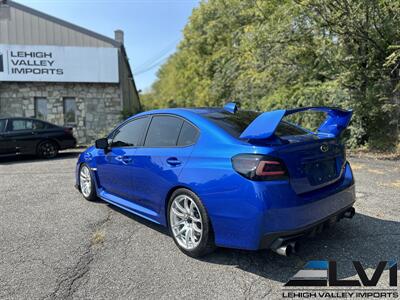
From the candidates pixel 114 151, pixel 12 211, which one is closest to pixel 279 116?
pixel 114 151

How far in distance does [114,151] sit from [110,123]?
1256 centimetres

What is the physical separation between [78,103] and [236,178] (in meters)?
15.0

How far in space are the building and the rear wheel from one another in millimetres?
4913

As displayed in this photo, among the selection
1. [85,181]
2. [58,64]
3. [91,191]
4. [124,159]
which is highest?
[58,64]

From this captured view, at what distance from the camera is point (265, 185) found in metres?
2.91

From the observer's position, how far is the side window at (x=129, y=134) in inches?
175

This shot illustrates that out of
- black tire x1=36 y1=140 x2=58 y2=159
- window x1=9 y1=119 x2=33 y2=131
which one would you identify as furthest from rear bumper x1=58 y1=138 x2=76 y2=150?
window x1=9 y1=119 x2=33 y2=131

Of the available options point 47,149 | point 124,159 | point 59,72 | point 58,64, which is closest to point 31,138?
point 47,149

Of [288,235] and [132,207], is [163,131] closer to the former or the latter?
[132,207]

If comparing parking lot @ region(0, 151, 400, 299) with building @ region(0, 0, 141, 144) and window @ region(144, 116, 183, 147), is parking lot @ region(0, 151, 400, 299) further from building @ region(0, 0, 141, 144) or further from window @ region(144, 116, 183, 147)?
building @ region(0, 0, 141, 144)

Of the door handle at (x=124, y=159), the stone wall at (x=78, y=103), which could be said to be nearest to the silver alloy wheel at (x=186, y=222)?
the door handle at (x=124, y=159)

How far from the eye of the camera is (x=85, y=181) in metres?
5.71

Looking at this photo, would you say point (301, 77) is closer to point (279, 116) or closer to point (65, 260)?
point (279, 116)

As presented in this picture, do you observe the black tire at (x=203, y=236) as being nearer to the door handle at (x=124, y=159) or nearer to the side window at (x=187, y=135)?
the side window at (x=187, y=135)
